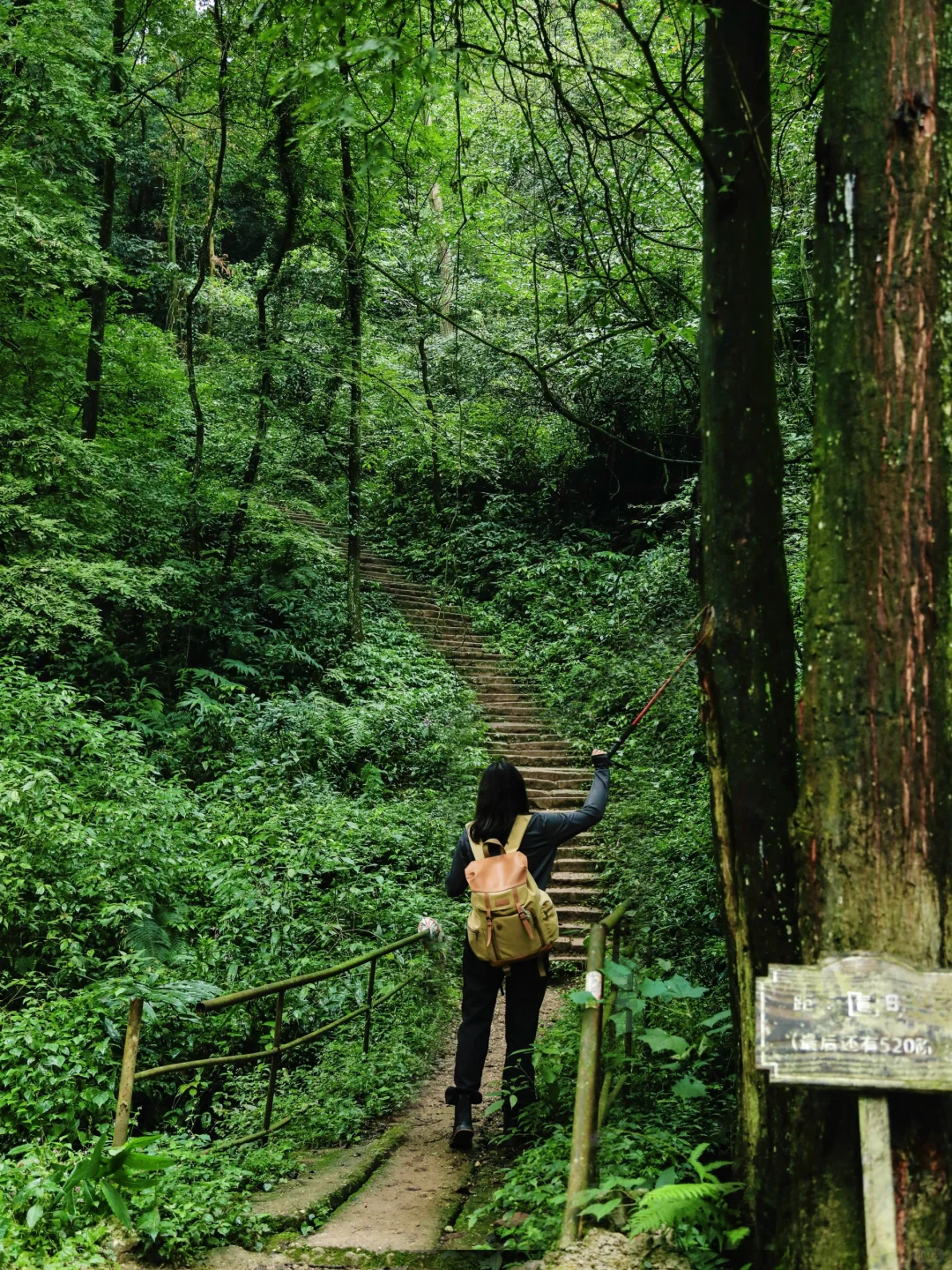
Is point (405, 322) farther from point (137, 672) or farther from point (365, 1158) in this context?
point (365, 1158)

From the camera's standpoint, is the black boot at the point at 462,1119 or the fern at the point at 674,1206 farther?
the black boot at the point at 462,1119

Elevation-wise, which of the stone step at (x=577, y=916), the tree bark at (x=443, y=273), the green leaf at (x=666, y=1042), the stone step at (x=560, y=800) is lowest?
the stone step at (x=577, y=916)

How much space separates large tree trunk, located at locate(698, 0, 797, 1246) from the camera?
308 centimetres

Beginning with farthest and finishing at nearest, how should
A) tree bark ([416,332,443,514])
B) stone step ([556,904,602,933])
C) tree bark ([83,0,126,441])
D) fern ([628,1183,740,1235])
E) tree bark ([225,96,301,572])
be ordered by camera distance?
tree bark ([416,332,443,514]), tree bark ([225,96,301,572]), tree bark ([83,0,126,441]), stone step ([556,904,602,933]), fern ([628,1183,740,1235])

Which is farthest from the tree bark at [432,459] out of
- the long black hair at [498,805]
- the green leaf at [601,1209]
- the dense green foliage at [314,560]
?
the green leaf at [601,1209]

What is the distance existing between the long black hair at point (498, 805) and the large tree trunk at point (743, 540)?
50.6 inches

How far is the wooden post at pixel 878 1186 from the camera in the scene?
229 cm

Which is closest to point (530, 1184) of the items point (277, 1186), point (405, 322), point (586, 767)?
point (277, 1186)

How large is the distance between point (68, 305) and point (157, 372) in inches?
66.0

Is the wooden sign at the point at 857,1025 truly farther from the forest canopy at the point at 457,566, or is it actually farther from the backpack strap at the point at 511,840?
the backpack strap at the point at 511,840

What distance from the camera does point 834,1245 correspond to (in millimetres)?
2494

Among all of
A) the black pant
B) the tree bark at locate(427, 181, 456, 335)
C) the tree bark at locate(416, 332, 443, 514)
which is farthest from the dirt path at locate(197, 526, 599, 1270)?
the tree bark at locate(427, 181, 456, 335)

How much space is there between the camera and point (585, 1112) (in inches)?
119

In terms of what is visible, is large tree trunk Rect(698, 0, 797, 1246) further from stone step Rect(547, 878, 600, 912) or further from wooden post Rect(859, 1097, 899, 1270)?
stone step Rect(547, 878, 600, 912)
